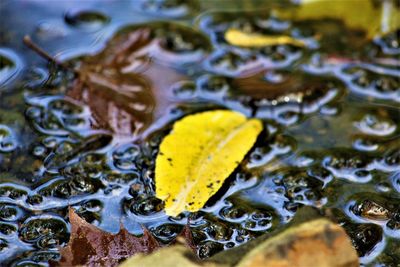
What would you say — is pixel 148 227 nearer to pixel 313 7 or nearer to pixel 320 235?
pixel 320 235

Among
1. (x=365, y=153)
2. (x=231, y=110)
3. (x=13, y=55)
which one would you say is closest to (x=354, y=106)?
(x=365, y=153)

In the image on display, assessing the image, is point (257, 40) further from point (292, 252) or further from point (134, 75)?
point (292, 252)

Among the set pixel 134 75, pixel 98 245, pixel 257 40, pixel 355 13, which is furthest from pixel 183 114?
pixel 355 13

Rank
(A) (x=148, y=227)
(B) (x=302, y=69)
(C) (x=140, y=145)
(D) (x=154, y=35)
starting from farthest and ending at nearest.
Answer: (D) (x=154, y=35) → (B) (x=302, y=69) → (C) (x=140, y=145) → (A) (x=148, y=227)

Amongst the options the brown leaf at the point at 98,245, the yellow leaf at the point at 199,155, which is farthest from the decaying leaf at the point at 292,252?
the yellow leaf at the point at 199,155

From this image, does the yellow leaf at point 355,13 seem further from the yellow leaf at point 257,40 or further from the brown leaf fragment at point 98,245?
the brown leaf fragment at point 98,245

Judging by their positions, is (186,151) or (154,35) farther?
(154,35)

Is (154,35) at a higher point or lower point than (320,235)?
lower
